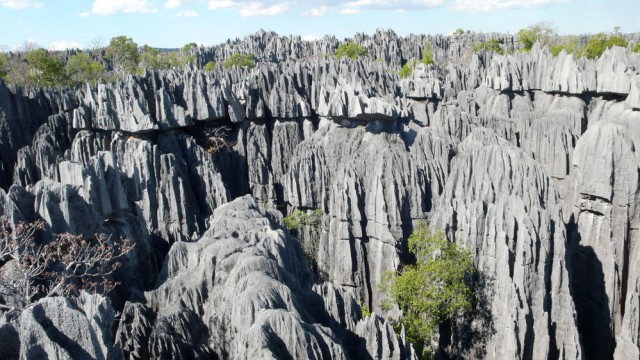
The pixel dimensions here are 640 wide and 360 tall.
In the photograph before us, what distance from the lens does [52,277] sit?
52.3 feet

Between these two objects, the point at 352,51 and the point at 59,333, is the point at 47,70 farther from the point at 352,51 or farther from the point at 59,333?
the point at 59,333

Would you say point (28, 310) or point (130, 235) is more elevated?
point (28, 310)

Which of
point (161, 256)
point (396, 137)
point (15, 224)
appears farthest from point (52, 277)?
point (396, 137)

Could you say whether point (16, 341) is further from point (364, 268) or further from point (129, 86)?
point (129, 86)

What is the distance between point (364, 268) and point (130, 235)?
11665 millimetres

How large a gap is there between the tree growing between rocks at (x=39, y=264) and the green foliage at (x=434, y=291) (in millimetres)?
10273

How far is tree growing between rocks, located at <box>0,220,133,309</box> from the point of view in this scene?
44.7ft

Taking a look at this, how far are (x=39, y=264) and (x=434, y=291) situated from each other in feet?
43.3

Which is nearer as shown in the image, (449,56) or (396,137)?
(396,137)

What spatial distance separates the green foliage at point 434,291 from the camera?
1878 centimetres

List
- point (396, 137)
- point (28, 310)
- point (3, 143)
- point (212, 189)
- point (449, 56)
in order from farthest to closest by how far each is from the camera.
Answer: point (449, 56) < point (3, 143) < point (212, 189) < point (396, 137) < point (28, 310)

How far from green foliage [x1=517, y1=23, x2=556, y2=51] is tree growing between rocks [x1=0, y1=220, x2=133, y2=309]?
8145 centimetres

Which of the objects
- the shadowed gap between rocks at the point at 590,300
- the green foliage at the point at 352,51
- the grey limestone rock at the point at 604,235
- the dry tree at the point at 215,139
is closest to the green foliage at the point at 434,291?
the shadowed gap between rocks at the point at 590,300

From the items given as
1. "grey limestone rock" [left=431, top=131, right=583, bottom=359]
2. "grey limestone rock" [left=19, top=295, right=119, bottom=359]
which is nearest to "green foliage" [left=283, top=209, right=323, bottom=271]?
"grey limestone rock" [left=431, top=131, right=583, bottom=359]
